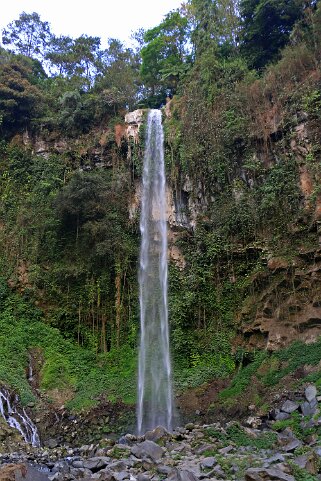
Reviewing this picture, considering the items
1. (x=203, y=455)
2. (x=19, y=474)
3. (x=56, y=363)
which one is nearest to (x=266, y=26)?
(x=56, y=363)

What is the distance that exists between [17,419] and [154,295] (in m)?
7.54

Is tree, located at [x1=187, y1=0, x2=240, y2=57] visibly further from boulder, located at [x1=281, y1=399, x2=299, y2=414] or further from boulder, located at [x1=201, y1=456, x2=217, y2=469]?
boulder, located at [x1=201, y1=456, x2=217, y2=469]

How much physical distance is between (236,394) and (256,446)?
15.3 feet

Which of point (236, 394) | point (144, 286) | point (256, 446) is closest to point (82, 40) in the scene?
point (144, 286)

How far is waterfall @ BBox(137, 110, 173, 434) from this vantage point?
16.0 metres

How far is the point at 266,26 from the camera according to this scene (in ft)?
78.0

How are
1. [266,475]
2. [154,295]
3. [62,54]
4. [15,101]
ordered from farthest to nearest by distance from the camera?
[62,54] → [15,101] → [154,295] → [266,475]

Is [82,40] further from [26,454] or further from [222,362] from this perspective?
[26,454]

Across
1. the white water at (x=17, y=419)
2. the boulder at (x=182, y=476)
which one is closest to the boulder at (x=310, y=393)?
the boulder at (x=182, y=476)

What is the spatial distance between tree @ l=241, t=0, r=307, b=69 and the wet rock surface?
17765 millimetres

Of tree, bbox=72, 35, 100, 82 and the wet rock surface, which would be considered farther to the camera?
tree, bbox=72, 35, 100, 82

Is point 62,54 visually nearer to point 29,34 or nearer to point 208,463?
point 29,34

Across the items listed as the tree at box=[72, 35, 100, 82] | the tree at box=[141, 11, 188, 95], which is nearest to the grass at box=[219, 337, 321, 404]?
the tree at box=[141, 11, 188, 95]

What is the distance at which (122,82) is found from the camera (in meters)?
27.5
